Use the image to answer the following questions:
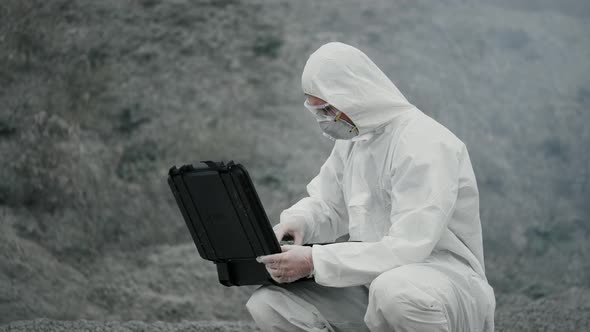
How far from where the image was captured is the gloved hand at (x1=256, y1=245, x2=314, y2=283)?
243cm

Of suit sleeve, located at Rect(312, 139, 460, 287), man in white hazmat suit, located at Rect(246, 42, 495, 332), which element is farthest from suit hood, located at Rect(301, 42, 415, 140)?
suit sleeve, located at Rect(312, 139, 460, 287)

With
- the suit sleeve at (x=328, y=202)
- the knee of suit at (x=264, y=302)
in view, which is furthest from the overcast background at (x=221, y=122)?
the knee of suit at (x=264, y=302)

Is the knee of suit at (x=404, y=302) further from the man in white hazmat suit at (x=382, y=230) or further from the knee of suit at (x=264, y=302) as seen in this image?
the knee of suit at (x=264, y=302)

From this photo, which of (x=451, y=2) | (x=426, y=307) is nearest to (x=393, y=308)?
(x=426, y=307)

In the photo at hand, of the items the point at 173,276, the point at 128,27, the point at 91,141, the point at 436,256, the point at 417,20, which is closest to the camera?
the point at 436,256

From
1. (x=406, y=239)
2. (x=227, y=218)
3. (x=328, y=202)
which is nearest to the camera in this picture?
(x=406, y=239)

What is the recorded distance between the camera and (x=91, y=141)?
7.47 metres

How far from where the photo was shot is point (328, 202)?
299cm

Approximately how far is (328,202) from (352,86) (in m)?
0.55

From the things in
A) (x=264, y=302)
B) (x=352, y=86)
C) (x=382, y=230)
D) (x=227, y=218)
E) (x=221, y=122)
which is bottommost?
(x=221, y=122)

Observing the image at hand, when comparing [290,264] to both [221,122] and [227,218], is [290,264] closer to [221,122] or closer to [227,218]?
[227,218]

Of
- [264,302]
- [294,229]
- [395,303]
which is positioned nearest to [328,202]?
[294,229]

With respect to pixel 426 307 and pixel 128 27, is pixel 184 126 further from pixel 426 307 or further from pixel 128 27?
pixel 426 307

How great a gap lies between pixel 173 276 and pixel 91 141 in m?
1.62
